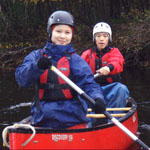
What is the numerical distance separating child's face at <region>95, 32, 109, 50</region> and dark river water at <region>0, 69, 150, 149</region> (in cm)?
151

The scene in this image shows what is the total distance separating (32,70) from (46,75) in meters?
0.28

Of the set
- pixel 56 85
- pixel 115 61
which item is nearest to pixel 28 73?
pixel 56 85

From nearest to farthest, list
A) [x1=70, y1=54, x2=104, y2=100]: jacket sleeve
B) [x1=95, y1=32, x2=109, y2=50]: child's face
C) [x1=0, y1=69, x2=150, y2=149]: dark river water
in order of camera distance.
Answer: [x1=70, y1=54, x2=104, y2=100]: jacket sleeve, [x1=95, y1=32, x2=109, y2=50]: child's face, [x1=0, y1=69, x2=150, y2=149]: dark river water

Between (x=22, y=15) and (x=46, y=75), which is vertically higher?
(x=22, y=15)

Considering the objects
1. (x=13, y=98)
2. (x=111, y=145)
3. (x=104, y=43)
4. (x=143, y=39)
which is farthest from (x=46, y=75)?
(x=143, y=39)

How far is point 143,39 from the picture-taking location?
35.3 ft

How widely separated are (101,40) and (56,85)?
93.2 inches

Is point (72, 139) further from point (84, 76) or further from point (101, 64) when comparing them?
point (101, 64)

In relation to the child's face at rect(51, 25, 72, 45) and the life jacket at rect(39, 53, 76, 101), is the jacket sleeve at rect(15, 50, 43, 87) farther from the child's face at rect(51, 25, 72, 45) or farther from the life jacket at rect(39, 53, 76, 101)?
the child's face at rect(51, 25, 72, 45)

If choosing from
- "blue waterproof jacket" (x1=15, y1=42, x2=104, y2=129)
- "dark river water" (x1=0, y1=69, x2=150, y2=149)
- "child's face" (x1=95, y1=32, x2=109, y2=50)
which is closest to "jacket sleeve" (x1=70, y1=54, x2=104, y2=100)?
"blue waterproof jacket" (x1=15, y1=42, x2=104, y2=129)

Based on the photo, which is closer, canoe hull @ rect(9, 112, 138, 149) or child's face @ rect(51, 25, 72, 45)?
canoe hull @ rect(9, 112, 138, 149)

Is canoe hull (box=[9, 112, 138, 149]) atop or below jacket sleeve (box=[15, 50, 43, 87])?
below

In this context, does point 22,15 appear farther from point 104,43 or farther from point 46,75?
point 46,75

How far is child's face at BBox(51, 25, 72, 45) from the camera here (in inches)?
150
